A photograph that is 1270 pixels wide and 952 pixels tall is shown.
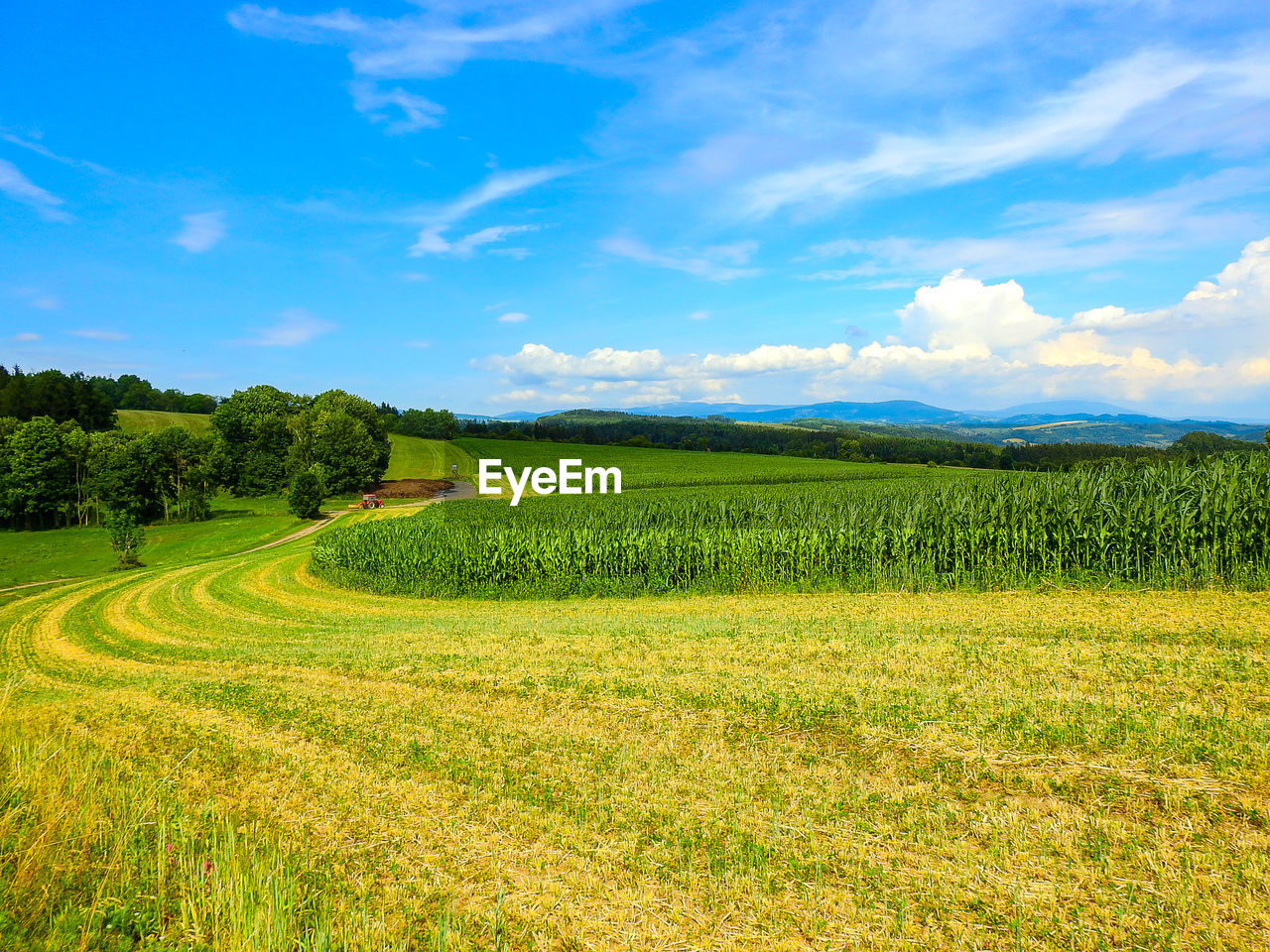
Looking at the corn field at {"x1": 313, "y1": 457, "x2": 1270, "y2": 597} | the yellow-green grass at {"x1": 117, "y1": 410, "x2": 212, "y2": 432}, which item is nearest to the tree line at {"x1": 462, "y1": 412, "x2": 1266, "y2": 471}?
the corn field at {"x1": 313, "y1": 457, "x2": 1270, "y2": 597}

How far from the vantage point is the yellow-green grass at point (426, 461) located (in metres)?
68.1

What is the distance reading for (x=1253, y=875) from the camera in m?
3.33

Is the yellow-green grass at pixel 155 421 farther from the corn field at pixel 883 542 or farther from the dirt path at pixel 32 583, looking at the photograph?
the corn field at pixel 883 542

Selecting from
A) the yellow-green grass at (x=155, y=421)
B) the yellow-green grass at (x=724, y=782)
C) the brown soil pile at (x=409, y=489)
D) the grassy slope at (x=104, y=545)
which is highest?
the yellow-green grass at (x=155, y=421)

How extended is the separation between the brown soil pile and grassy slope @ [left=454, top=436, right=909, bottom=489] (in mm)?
11936

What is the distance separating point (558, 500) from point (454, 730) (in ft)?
66.1

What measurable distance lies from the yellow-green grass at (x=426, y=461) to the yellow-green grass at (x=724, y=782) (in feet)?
201

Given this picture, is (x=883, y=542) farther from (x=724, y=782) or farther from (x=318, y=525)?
(x=318, y=525)

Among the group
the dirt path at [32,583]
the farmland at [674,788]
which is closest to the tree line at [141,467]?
the dirt path at [32,583]

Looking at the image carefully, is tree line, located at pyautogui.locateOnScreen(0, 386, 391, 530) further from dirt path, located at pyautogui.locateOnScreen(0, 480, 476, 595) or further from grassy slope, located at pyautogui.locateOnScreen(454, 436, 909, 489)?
grassy slope, located at pyautogui.locateOnScreen(454, 436, 909, 489)

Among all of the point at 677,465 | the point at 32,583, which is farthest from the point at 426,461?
the point at 32,583

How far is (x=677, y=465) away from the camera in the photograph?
5609 centimetres

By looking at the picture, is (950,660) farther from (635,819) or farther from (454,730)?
(454,730)

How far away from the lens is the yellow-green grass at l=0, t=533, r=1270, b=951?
3.27 metres
